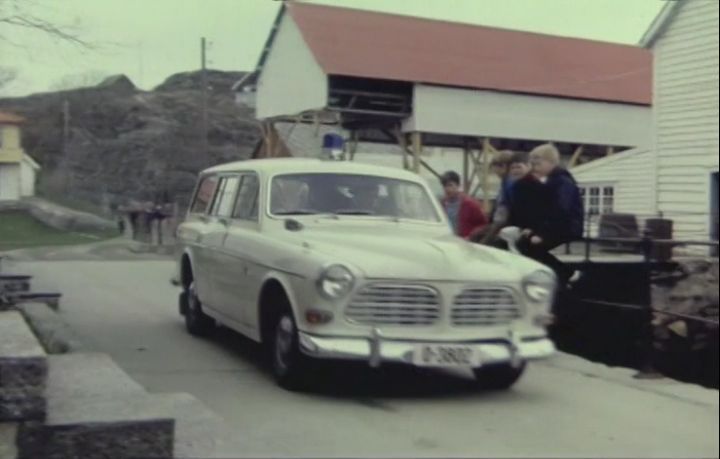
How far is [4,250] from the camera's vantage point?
7.00ft

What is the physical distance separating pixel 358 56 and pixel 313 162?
0.57 m

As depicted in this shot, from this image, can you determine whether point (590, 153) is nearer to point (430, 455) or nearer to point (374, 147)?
point (374, 147)

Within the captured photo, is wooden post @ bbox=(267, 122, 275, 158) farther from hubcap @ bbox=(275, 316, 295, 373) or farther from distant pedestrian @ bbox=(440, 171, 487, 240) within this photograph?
hubcap @ bbox=(275, 316, 295, 373)

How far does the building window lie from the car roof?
49 cm

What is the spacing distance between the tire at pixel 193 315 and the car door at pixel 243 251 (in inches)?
3.1

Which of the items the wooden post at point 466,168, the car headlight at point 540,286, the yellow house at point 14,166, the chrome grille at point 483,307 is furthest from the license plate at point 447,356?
the yellow house at point 14,166

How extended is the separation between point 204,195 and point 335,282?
2.22 feet

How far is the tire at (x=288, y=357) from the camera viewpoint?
2.44m

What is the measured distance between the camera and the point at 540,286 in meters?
1.79

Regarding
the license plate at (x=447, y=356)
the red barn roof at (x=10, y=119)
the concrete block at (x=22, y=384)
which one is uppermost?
the red barn roof at (x=10, y=119)

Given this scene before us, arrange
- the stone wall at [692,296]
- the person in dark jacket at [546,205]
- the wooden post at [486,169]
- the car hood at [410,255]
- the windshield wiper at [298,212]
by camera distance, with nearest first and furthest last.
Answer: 1. the stone wall at [692,296]
2. the person in dark jacket at [546,205]
3. the wooden post at [486,169]
4. the car hood at [410,255]
5. the windshield wiper at [298,212]

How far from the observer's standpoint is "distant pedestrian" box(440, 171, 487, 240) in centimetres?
178

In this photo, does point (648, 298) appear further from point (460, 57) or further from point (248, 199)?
point (248, 199)

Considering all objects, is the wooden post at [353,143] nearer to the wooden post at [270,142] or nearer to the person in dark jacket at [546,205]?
the wooden post at [270,142]
